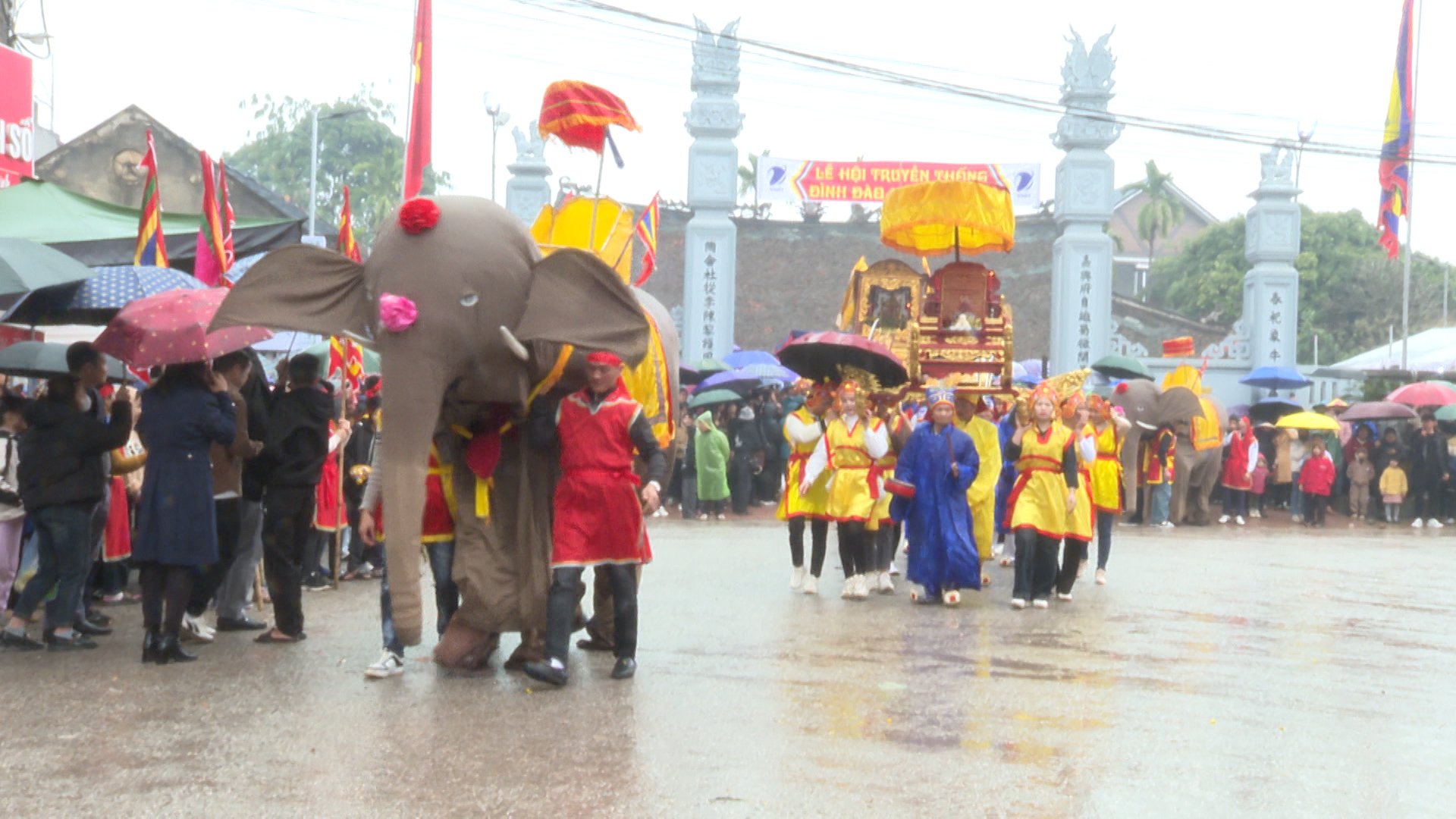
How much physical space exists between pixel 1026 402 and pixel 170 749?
7.87 m

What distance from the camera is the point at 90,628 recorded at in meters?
9.91

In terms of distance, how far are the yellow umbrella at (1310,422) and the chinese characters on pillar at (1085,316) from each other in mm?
5177

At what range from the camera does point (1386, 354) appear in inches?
1358

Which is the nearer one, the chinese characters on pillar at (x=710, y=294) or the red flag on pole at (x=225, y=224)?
the red flag on pole at (x=225, y=224)

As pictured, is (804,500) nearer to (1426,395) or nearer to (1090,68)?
(1426,395)

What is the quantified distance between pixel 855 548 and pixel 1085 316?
19.1 meters

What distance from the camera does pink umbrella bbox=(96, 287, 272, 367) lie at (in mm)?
8570

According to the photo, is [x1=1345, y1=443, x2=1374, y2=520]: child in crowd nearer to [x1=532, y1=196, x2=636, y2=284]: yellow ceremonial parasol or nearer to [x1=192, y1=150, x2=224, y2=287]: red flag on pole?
[x1=532, y1=196, x2=636, y2=284]: yellow ceremonial parasol

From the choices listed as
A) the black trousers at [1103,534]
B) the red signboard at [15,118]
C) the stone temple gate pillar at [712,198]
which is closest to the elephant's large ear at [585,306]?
the red signboard at [15,118]

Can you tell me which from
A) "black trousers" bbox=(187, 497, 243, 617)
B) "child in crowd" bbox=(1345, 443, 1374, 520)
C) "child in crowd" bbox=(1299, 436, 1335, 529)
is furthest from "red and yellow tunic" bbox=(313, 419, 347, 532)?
"child in crowd" bbox=(1345, 443, 1374, 520)

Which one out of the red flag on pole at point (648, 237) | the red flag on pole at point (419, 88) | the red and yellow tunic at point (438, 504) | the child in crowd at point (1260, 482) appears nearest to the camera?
the red and yellow tunic at point (438, 504)

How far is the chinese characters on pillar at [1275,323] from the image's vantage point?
32344 mm

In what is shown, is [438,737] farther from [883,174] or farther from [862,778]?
[883,174]

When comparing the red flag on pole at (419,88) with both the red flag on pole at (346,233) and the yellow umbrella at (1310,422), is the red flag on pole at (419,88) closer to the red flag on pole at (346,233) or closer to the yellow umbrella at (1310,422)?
the red flag on pole at (346,233)
